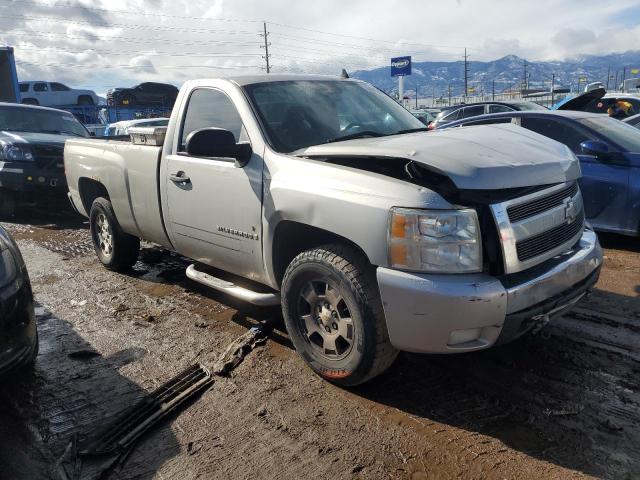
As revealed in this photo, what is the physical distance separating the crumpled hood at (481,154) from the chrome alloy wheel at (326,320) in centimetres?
83

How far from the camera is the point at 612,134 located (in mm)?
5867

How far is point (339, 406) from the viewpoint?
9.88 feet

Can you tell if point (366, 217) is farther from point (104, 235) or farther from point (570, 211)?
point (104, 235)

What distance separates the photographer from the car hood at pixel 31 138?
8531 mm

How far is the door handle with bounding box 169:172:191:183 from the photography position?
404cm

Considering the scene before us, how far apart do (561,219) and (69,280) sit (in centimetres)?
490

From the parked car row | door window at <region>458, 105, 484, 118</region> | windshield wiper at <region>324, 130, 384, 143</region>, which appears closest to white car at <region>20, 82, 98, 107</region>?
door window at <region>458, 105, 484, 118</region>

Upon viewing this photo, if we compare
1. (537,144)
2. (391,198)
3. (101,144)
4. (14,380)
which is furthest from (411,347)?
(101,144)

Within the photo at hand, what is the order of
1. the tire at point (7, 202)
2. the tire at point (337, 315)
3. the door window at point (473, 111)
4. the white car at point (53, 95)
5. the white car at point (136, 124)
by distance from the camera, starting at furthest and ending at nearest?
1. the white car at point (53, 95)
2. the white car at point (136, 124)
3. the door window at point (473, 111)
4. the tire at point (7, 202)
5. the tire at point (337, 315)

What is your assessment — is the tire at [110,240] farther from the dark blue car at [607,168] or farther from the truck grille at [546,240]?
the dark blue car at [607,168]

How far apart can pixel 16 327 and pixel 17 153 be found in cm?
654

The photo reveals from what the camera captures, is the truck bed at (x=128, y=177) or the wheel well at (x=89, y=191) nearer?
the truck bed at (x=128, y=177)

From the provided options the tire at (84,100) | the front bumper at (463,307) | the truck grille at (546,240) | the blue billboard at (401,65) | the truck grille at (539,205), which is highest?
the blue billboard at (401,65)

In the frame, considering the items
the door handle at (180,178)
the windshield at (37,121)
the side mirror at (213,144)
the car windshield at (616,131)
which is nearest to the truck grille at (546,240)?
the side mirror at (213,144)
